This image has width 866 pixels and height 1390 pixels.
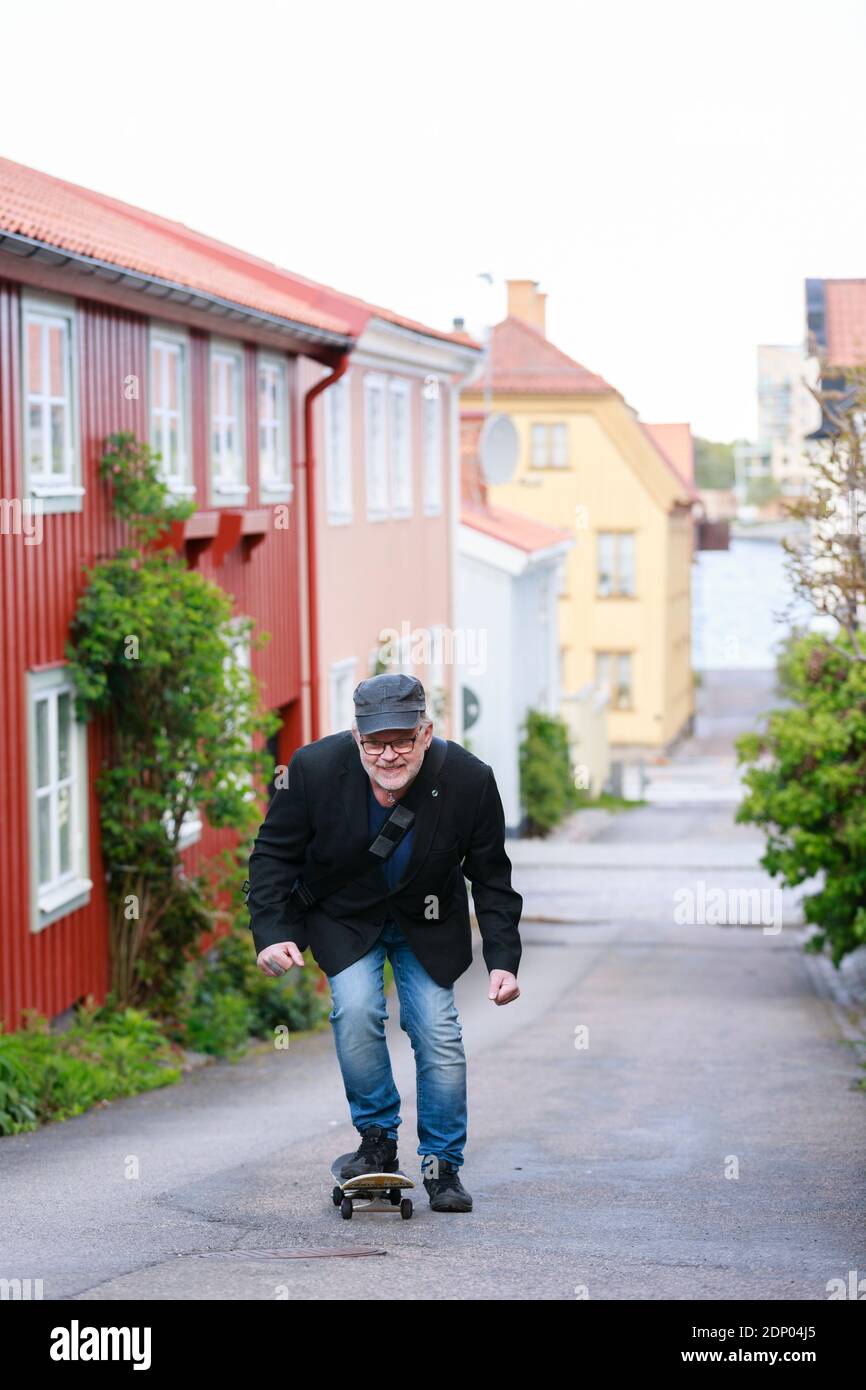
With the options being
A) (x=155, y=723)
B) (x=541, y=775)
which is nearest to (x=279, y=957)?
(x=155, y=723)

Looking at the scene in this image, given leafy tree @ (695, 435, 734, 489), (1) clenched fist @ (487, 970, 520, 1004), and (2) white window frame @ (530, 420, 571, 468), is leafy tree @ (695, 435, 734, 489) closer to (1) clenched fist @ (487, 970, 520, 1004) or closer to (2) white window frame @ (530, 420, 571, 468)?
(2) white window frame @ (530, 420, 571, 468)

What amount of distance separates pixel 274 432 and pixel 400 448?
18.6ft

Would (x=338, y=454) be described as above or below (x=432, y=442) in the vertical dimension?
below

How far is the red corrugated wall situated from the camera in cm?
1052

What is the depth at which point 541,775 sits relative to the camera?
33031 millimetres

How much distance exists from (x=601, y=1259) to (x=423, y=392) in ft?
65.1

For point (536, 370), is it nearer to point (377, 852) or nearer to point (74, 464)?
point (74, 464)

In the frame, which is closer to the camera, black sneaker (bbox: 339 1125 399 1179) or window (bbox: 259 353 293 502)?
black sneaker (bbox: 339 1125 399 1179)

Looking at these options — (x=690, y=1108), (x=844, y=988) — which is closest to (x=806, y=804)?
(x=844, y=988)

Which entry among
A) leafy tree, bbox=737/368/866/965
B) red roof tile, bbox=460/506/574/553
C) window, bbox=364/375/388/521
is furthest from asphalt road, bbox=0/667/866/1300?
red roof tile, bbox=460/506/574/553

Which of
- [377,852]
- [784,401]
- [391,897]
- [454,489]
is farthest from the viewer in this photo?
[784,401]

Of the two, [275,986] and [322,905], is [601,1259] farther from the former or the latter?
[275,986]

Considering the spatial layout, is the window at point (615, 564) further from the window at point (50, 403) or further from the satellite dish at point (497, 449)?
the window at point (50, 403)

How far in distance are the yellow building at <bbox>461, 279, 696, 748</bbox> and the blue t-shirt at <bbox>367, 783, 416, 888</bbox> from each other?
39.6 meters
